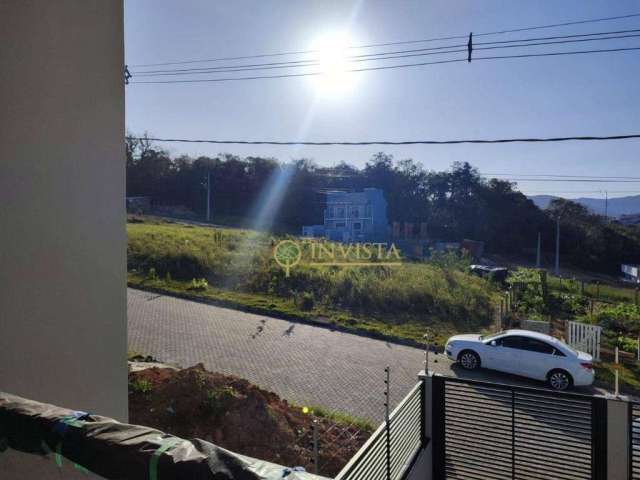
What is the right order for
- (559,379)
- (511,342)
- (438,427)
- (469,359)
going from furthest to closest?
1. (469,359)
2. (511,342)
3. (559,379)
4. (438,427)

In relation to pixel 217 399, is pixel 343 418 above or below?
below

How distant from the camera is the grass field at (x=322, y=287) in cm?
1220

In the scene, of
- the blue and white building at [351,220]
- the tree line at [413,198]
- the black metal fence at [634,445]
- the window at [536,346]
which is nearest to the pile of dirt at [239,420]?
the black metal fence at [634,445]

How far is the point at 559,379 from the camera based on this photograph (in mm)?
8039

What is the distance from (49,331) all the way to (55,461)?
136cm

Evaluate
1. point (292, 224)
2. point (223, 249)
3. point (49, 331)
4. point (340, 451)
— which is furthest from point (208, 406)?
point (292, 224)

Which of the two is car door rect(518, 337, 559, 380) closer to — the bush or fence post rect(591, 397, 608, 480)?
fence post rect(591, 397, 608, 480)

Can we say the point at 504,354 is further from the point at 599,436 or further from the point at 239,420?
the point at 239,420

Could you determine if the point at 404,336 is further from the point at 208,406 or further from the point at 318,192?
the point at 318,192

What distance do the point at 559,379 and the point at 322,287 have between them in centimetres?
757

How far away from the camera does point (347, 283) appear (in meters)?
13.9

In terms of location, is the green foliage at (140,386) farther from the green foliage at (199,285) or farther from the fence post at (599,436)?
the green foliage at (199,285)

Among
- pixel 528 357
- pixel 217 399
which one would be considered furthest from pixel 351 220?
pixel 217 399

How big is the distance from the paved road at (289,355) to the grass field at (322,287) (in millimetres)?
1095
